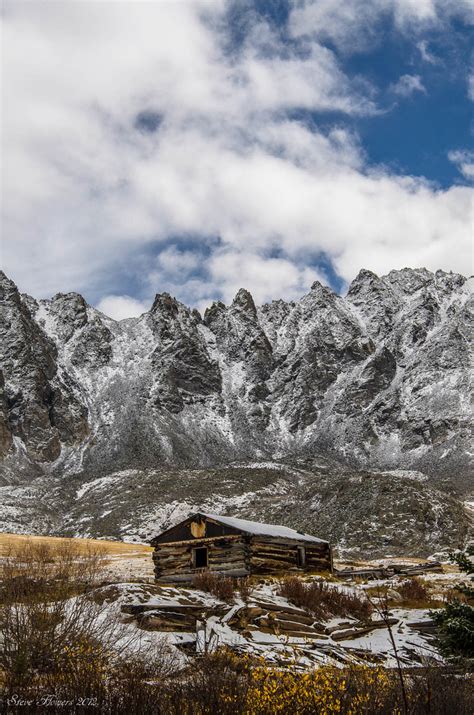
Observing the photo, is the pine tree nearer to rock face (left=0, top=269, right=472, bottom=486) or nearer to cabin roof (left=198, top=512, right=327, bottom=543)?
cabin roof (left=198, top=512, right=327, bottom=543)

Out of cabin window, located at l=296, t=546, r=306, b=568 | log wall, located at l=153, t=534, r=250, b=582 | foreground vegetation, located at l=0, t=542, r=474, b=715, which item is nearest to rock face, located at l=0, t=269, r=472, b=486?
cabin window, located at l=296, t=546, r=306, b=568

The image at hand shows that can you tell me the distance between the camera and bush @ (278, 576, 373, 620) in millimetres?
19266

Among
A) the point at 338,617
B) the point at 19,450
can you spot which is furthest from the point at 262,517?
the point at 19,450

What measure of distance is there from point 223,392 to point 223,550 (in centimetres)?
15075

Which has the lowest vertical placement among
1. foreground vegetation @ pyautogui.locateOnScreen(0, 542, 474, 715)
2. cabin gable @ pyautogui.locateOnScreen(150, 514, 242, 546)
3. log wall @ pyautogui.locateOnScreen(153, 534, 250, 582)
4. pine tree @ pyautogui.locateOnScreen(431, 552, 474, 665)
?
foreground vegetation @ pyautogui.locateOnScreen(0, 542, 474, 715)

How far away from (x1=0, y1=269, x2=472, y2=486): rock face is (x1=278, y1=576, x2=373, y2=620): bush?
99.6 metres

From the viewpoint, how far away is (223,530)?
27875 mm

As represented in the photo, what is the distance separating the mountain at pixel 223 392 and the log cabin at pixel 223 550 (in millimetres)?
74633

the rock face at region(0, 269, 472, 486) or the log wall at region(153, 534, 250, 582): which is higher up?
the rock face at region(0, 269, 472, 486)

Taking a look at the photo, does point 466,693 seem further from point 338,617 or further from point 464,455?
point 464,455

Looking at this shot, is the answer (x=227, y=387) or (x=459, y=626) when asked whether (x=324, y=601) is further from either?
(x=227, y=387)

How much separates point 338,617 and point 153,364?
515 feet

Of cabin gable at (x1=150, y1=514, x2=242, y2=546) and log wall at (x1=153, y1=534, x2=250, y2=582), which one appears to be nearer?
log wall at (x1=153, y1=534, x2=250, y2=582)

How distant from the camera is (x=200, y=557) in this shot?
28.5m
